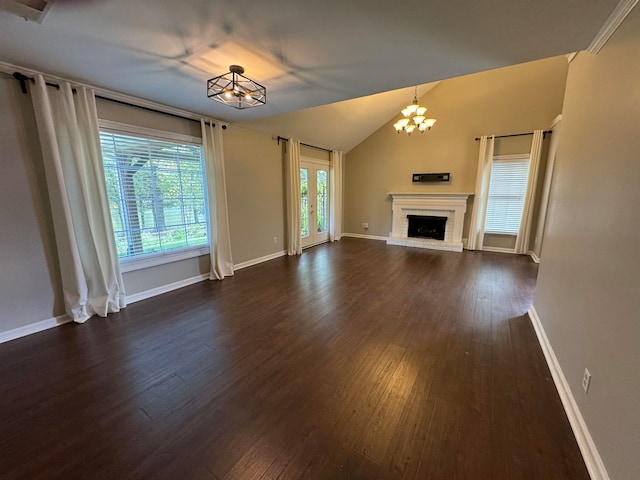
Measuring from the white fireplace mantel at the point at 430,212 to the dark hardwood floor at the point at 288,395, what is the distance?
9.75 ft

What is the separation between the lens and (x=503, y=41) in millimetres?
1848

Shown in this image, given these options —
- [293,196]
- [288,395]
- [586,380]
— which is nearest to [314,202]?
[293,196]

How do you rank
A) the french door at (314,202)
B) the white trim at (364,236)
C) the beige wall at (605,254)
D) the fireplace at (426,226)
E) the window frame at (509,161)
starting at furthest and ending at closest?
the white trim at (364,236) < the fireplace at (426,226) < the french door at (314,202) < the window frame at (509,161) < the beige wall at (605,254)

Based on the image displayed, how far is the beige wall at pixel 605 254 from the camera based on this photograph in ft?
3.81

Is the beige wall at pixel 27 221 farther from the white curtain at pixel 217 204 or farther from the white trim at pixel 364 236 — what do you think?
the white trim at pixel 364 236

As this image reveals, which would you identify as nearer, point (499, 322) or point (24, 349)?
point (24, 349)

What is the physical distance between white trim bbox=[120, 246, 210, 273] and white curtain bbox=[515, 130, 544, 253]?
633cm

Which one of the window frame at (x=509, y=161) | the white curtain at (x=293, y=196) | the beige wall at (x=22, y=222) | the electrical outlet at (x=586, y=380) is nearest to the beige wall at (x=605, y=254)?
the electrical outlet at (x=586, y=380)

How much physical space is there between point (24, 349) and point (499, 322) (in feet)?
15.3

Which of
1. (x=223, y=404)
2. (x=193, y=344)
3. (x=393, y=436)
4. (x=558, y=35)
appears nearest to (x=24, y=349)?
(x=193, y=344)

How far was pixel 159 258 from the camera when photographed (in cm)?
354

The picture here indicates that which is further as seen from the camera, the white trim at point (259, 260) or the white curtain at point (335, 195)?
the white curtain at point (335, 195)

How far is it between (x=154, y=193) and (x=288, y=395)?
10.1 feet

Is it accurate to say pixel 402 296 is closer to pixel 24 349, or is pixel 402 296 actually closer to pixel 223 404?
pixel 223 404
